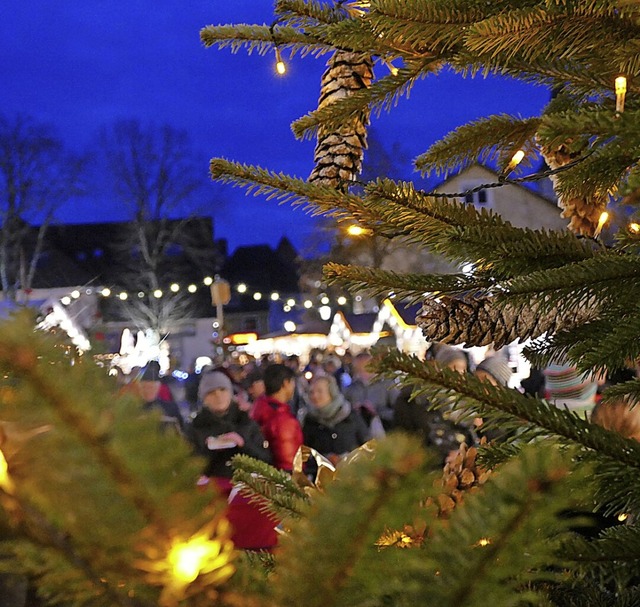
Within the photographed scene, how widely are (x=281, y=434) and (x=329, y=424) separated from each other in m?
0.63

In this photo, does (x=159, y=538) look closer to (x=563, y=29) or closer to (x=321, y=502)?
(x=321, y=502)

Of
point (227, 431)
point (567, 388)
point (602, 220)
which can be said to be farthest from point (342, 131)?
point (227, 431)

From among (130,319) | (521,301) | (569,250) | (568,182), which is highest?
(130,319)

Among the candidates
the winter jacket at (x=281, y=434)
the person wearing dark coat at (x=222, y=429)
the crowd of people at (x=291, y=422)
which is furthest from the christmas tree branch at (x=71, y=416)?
the winter jacket at (x=281, y=434)

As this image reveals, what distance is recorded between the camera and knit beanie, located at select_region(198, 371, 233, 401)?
6.04 meters

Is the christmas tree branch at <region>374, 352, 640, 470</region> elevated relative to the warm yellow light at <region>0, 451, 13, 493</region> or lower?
elevated

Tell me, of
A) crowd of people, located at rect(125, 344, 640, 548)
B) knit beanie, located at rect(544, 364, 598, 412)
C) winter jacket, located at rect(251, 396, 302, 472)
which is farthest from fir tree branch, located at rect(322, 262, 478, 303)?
winter jacket, located at rect(251, 396, 302, 472)

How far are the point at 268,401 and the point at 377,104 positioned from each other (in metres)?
5.17

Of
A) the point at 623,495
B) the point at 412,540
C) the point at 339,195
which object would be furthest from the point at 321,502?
the point at 339,195

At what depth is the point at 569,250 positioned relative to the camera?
1.35m

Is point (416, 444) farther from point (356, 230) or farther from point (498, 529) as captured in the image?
point (356, 230)

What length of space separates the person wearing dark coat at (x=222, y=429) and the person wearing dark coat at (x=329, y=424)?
651 mm

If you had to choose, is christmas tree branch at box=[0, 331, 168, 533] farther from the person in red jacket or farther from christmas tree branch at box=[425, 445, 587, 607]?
the person in red jacket

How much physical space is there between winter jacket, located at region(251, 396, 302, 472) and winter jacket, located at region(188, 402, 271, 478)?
17cm
